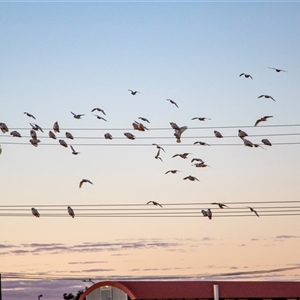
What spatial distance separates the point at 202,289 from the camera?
8181 cm

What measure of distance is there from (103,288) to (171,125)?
1505 inches

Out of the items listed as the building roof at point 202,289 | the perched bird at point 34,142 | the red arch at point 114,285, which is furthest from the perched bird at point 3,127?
the red arch at point 114,285

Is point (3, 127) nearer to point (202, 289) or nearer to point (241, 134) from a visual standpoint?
point (241, 134)

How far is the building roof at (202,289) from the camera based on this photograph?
266ft

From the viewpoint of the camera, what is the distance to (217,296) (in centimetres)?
7444

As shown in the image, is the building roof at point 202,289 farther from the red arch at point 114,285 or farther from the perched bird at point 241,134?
the perched bird at point 241,134

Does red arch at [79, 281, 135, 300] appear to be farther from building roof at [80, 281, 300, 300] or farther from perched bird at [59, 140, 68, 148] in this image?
perched bird at [59, 140, 68, 148]

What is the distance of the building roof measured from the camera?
8106 centimetres

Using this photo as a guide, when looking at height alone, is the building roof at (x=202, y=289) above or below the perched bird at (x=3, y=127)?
below

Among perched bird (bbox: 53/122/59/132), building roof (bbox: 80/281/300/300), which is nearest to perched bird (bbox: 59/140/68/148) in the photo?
perched bird (bbox: 53/122/59/132)

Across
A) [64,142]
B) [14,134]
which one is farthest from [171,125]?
[14,134]

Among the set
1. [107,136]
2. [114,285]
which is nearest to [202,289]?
[114,285]

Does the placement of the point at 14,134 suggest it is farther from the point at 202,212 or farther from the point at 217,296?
the point at 217,296

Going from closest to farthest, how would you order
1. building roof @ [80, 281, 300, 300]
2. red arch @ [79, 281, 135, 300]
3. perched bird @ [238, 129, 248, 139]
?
perched bird @ [238, 129, 248, 139] → building roof @ [80, 281, 300, 300] → red arch @ [79, 281, 135, 300]
